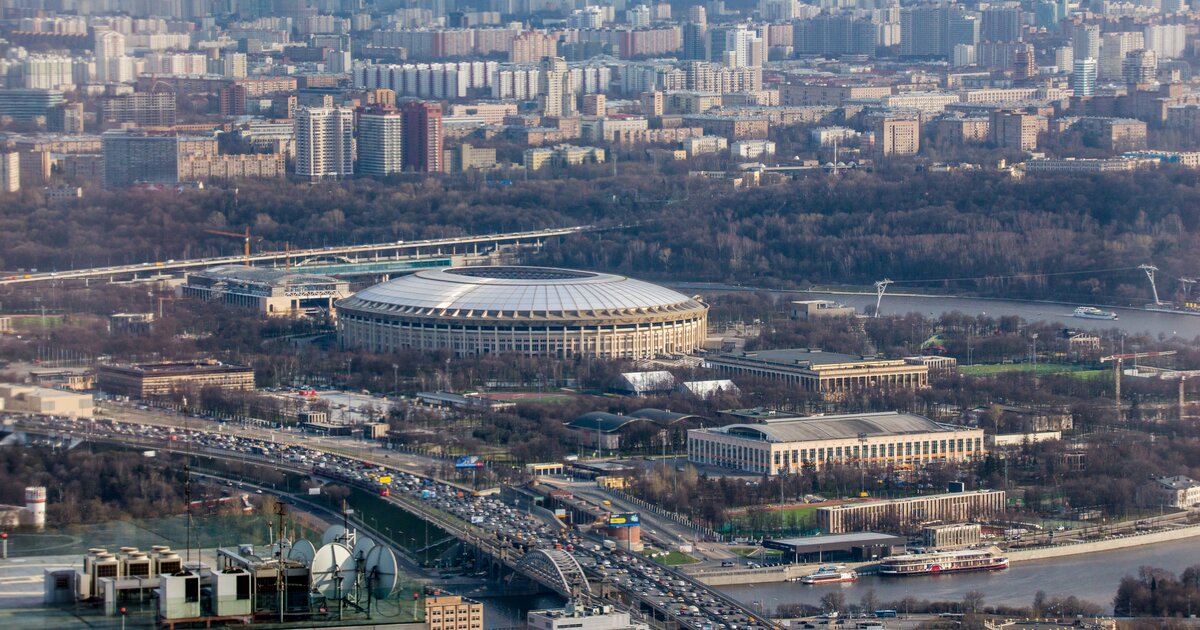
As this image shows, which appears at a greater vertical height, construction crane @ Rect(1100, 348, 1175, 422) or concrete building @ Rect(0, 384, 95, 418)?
concrete building @ Rect(0, 384, 95, 418)

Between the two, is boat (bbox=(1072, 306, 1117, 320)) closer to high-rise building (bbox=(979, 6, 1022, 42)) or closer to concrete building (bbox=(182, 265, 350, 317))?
concrete building (bbox=(182, 265, 350, 317))

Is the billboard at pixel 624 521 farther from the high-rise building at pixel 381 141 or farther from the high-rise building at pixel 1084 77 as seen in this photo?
the high-rise building at pixel 1084 77

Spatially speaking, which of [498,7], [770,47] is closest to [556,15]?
[498,7]

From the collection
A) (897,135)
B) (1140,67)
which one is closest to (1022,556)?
(897,135)

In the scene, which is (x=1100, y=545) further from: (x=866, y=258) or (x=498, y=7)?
(x=498, y=7)

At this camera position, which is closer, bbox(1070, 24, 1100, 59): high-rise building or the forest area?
the forest area

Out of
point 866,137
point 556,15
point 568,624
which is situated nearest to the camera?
point 568,624

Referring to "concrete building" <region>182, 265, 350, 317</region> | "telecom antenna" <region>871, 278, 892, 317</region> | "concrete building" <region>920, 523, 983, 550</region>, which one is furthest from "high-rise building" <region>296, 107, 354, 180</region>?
"concrete building" <region>920, 523, 983, 550</region>

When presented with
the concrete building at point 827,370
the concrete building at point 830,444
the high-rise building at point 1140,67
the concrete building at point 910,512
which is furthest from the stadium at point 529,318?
the high-rise building at point 1140,67
